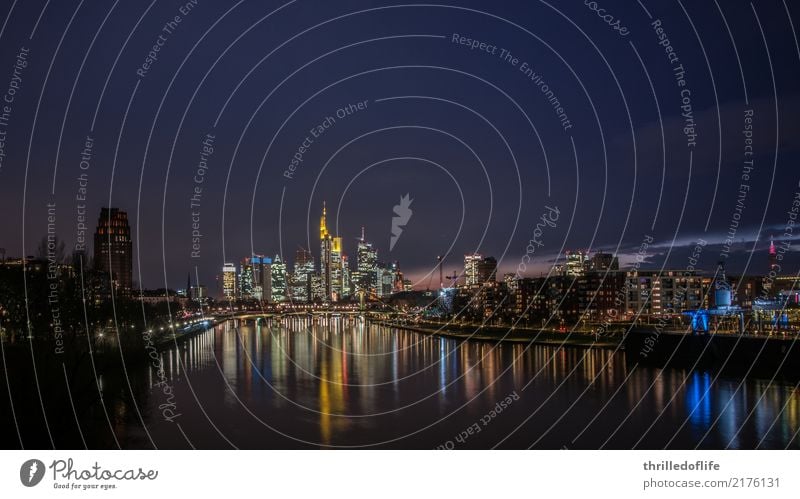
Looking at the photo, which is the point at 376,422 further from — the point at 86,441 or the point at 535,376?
the point at 535,376

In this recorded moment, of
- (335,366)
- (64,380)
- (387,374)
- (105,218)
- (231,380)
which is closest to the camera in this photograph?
(64,380)

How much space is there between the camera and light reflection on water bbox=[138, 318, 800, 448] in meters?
15.1

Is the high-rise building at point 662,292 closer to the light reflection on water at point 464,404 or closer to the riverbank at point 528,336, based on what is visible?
the riverbank at point 528,336

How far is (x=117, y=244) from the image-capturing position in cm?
7169

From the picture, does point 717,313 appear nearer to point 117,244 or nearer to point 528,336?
point 528,336

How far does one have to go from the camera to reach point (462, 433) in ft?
51.9

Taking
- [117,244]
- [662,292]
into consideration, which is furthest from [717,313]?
[117,244]

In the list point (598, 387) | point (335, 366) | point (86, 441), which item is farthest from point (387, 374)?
point (86, 441)

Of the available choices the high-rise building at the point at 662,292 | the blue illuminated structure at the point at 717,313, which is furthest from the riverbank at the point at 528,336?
the high-rise building at the point at 662,292
